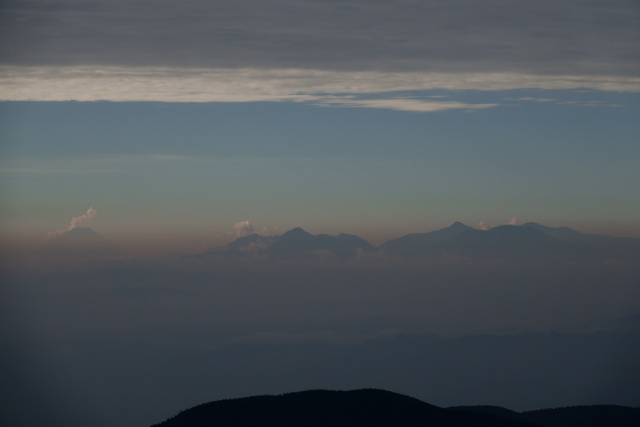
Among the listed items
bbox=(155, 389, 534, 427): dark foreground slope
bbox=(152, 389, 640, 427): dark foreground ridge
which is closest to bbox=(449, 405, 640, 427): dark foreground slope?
bbox=(152, 389, 640, 427): dark foreground ridge

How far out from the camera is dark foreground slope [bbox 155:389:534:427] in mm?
113856

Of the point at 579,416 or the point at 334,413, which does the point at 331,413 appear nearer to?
the point at 334,413

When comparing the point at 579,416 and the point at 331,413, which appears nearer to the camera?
the point at 331,413

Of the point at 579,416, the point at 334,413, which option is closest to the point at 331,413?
the point at 334,413

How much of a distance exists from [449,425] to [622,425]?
2681 inches

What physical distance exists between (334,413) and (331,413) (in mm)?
600

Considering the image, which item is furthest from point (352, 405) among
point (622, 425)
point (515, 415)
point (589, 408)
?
point (589, 408)

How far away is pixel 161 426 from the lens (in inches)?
4889

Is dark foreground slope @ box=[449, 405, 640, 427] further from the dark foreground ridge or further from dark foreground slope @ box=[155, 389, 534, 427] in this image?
dark foreground slope @ box=[155, 389, 534, 427]

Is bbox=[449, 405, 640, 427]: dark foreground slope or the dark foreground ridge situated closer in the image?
the dark foreground ridge

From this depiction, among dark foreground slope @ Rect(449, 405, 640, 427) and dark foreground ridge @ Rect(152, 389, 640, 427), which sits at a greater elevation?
dark foreground slope @ Rect(449, 405, 640, 427)

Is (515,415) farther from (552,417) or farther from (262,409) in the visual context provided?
(262,409)

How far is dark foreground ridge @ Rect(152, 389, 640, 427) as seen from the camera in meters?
114

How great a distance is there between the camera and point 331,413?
393 feet
